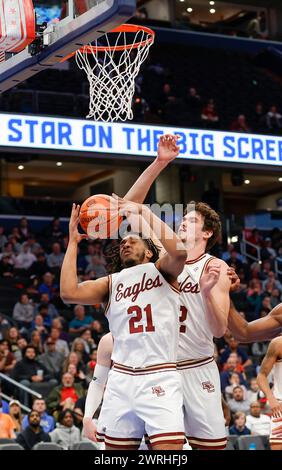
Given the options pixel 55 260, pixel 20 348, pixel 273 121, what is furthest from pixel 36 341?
pixel 273 121

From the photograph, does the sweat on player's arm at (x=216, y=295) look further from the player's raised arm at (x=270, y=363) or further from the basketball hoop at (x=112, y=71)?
the basketball hoop at (x=112, y=71)

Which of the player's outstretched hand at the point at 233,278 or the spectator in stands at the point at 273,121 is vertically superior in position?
the spectator in stands at the point at 273,121

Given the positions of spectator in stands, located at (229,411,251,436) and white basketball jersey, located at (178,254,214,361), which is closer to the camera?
white basketball jersey, located at (178,254,214,361)

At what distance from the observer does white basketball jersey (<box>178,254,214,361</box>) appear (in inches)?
262

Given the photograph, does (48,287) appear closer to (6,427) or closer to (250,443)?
(6,427)

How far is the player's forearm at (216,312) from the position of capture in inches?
251

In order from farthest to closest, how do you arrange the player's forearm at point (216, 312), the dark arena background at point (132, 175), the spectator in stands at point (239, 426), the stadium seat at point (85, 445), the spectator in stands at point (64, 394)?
1. the spectator in stands at point (64, 394)
2. the spectator in stands at point (239, 426)
3. the dark arena background at point (132, 175)
4. the stadium seat at point (85, 445)
5. the player's forearm at point (216, 312)

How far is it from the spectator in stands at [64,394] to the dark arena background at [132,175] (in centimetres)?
2

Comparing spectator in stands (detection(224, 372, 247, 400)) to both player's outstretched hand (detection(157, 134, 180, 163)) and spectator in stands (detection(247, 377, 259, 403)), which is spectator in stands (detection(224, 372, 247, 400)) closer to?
spectator in stands (detection(247, 377, 259, 403))

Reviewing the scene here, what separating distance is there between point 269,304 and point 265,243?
14.4 feet

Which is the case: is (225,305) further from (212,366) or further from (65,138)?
(65,138)

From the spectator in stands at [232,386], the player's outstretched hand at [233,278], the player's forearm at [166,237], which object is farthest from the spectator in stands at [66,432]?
the player's forearm at [166,237]

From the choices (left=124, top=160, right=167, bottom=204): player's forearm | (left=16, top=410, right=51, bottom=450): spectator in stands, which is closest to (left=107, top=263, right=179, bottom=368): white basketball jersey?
(left=124, top=160, right=167, bottom=204): player's forearm
